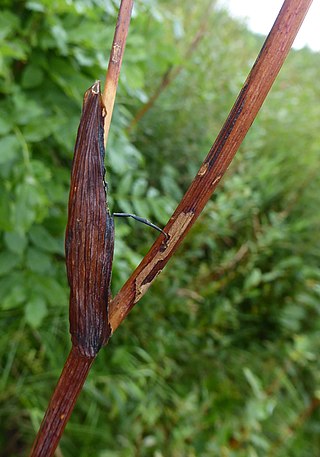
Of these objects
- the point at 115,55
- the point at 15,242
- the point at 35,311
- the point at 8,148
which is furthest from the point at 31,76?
the point at 115,55

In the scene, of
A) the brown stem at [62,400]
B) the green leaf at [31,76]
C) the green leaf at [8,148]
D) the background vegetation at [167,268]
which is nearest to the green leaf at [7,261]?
the background vegetation at [167,268]

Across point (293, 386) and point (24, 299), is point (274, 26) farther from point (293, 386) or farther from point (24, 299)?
point (293, 386)

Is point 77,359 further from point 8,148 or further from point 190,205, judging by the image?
point 8,148

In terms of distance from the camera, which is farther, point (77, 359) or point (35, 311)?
point (35, 311)

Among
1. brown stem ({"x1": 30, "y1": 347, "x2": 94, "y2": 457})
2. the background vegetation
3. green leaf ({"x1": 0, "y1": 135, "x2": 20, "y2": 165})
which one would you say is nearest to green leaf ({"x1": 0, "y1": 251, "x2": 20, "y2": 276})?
the background vegetation

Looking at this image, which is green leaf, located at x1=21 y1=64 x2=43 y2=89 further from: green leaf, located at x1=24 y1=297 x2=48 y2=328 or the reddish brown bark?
the reddish brown bark

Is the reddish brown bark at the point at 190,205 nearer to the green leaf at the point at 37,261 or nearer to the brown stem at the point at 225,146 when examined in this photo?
the brown stem at the point at 225,146
